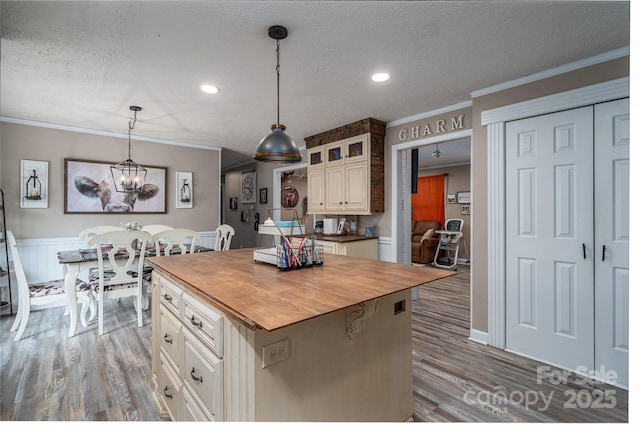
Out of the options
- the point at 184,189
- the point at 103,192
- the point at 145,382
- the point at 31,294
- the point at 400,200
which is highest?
the point at 184,189

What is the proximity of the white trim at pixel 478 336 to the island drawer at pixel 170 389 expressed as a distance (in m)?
2.64

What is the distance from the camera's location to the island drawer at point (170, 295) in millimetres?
1664

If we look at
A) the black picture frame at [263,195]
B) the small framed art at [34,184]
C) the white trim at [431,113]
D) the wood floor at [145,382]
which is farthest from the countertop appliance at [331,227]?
the small framed art at [34,184]

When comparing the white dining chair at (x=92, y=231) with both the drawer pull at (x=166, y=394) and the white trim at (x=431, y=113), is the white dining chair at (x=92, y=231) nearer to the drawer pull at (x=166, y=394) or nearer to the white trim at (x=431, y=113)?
the drawer pull at (x=166, y=394)

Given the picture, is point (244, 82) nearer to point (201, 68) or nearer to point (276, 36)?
point (201, 68)

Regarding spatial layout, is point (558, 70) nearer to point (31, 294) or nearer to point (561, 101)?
point (561, 101)

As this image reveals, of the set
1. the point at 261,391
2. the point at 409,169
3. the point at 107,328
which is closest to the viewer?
the point at 261,391

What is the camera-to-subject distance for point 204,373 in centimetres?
135

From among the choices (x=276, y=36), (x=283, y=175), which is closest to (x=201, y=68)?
(x=276, y=36)

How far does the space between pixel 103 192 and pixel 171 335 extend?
3801 mm

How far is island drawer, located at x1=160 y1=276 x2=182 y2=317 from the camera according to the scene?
1.66 meters

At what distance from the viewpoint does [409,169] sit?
160 inches

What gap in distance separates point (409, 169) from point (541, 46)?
206 cm

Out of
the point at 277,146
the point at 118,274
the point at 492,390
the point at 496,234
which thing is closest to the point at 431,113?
the point at 496,234
